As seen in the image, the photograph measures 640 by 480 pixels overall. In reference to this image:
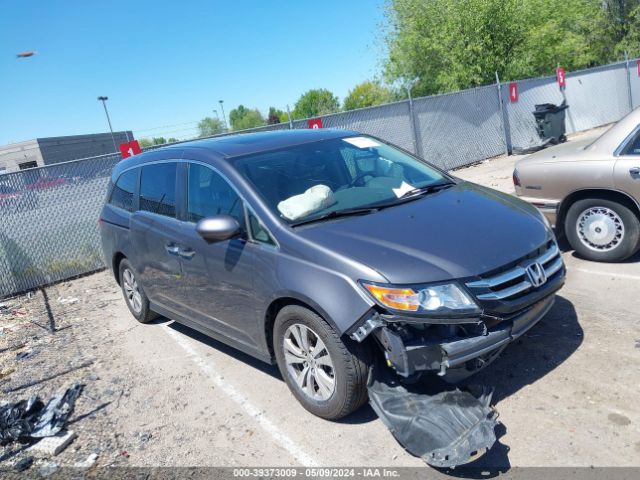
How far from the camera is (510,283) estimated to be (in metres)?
3.12

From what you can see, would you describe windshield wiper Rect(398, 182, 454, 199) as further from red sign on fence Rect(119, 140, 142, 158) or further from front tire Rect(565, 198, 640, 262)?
red sign on fence Rect(119, 140, 142, 158)

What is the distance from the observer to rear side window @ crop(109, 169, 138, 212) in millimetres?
5393

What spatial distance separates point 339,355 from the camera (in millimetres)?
3109

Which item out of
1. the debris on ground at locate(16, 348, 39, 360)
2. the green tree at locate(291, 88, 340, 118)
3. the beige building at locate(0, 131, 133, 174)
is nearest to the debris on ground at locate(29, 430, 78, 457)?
the debris on ground at locate(16, 348, 39, 360)

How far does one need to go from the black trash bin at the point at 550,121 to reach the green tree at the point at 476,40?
18.3ft

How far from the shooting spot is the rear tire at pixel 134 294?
5590 mm

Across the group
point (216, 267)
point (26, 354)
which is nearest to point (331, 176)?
point (216, 267)

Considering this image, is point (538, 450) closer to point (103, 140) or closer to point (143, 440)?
point (143, 440)

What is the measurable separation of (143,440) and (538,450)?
256 centimetres

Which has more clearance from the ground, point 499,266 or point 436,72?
point 436,72

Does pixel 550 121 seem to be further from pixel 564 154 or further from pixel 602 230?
pixel 602 230

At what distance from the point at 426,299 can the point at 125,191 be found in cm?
384

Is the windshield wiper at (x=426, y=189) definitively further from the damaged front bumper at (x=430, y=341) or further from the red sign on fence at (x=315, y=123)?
the red sign on fence at (x=315, y=123)

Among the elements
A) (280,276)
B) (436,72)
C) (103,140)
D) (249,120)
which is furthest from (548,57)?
(249,120)
